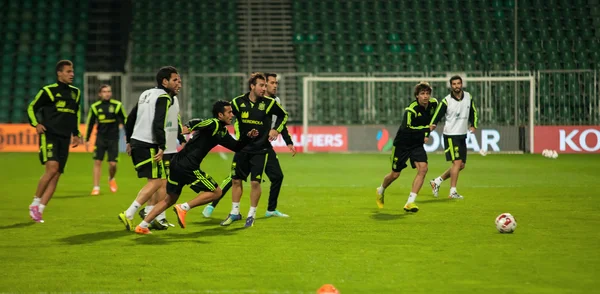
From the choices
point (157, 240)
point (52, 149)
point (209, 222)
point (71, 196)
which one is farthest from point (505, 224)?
point (71, 196)

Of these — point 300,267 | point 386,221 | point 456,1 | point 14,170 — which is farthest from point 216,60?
point 300,267

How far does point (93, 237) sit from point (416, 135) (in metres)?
5.40

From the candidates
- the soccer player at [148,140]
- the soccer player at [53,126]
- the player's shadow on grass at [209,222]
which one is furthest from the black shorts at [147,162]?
the soccer player at [53,126]

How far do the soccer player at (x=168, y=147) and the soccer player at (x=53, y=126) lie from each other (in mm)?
1491

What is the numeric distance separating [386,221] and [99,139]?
23.7 ft

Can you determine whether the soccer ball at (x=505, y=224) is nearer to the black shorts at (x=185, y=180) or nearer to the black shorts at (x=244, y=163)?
the black shorts at (x=244, y=163)

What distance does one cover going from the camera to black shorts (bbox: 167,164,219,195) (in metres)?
10.6

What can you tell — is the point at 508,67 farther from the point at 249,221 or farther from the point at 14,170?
the point at 249,221

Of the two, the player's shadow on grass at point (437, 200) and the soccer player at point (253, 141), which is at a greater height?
the soccer player at point (253, 141)

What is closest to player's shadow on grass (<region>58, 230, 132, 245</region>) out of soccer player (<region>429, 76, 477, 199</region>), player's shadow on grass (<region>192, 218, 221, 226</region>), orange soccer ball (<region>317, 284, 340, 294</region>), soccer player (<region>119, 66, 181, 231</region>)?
soccer player (<region>119, 66, 181, 231</region>)

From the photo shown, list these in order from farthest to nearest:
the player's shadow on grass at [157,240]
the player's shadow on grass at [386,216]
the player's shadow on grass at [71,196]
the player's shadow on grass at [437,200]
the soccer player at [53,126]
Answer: the player's shadow on grass at [71,196], the player's shadow on grass at [437,200], the player's shadow on grass at [386,216], the soccer player at [53,126], the player's shadow on grass at [157,240]

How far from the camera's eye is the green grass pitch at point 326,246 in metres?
7.64

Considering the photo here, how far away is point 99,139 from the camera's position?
1698 cm

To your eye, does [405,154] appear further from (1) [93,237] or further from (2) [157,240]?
(1) [93,237]
